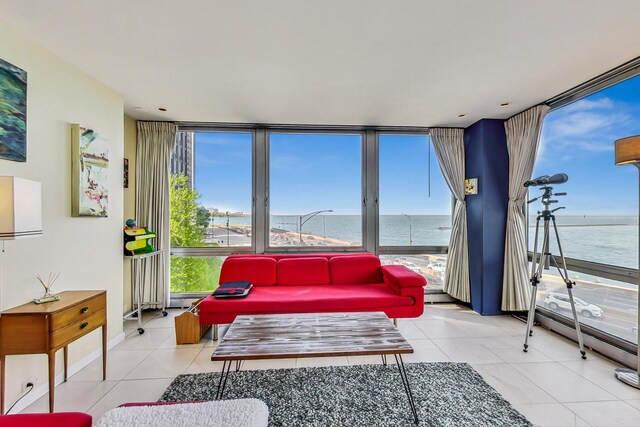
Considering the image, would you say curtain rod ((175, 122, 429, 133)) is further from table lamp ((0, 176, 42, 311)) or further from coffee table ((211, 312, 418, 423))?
coffee table ((211, 312, 418, 423))

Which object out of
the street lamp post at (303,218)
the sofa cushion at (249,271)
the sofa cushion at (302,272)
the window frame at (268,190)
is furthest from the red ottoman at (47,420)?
the street lamp post at (303,218)

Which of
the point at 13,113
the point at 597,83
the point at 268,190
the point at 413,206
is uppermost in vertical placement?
the point at 597,83

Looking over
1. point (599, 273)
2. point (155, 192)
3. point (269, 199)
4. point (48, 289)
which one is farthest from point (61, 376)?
point (599, 273)

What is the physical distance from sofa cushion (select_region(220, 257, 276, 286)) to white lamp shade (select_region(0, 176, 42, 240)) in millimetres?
1914

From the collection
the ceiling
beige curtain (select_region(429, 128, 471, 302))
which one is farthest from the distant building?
beige curtain (select_region(429, 128, 471, 302))

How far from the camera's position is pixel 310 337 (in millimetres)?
1895

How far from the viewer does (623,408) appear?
1881mm

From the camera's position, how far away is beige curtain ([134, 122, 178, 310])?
3625 mm

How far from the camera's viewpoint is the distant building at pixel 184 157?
3.86 meters

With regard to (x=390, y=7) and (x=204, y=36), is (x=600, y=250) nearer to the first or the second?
(x=390, y=7)

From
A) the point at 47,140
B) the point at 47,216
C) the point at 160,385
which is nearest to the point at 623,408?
the point at 160,385

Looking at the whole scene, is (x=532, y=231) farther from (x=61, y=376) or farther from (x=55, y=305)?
(x=61, y=376)

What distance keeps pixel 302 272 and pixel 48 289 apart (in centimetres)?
229

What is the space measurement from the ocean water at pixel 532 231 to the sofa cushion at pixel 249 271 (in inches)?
27.3
